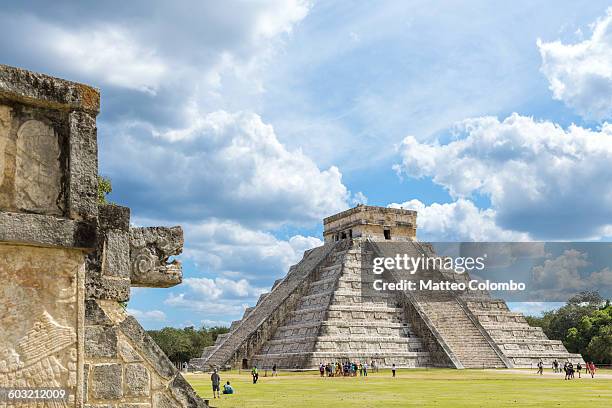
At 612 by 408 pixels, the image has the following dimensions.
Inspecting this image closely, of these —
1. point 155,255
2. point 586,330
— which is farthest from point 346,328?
point 155,255

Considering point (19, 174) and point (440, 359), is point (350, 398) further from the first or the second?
point (440, 359)

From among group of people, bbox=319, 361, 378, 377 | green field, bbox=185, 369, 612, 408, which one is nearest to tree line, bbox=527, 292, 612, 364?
group of people, bbox=319, 361, 378, 377

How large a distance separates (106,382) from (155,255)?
1.02 metres

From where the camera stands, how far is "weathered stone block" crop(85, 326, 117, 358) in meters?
3.98

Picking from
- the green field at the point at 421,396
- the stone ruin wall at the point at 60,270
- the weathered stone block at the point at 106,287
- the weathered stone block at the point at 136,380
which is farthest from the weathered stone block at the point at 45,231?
the green field at the point at 421,396

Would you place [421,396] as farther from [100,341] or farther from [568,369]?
[100,341]

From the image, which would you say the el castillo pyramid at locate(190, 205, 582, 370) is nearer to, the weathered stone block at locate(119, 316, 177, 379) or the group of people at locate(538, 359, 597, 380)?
the group of people at locate(538, 359, 597, 380)

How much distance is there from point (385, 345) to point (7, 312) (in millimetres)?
31310

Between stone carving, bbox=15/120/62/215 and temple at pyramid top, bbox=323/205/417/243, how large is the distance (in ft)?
133

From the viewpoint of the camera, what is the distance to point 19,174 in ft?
12.2

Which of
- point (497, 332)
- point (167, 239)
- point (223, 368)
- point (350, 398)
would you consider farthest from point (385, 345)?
point (167, 239)

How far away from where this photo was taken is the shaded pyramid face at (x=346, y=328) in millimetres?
32219

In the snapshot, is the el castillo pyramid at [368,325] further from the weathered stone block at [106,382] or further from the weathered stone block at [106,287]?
the weathered stone block at [106,382]

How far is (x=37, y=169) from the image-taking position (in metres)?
3.79
